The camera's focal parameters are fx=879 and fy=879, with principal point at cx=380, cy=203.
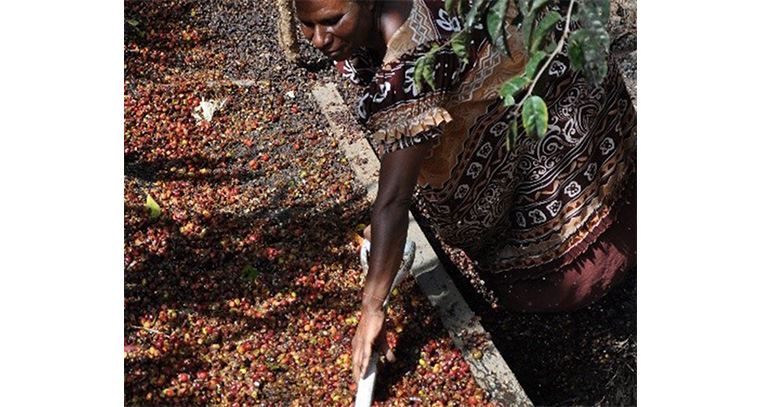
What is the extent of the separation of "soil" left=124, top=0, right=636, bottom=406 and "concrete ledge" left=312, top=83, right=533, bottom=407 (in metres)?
0.04

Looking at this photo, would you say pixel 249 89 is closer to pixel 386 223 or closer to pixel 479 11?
pixel 386 223

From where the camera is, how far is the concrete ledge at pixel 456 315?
2.82 m

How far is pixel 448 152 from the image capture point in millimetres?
2771

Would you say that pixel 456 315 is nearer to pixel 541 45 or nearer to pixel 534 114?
pixel 541 45

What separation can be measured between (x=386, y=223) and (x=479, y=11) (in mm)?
847

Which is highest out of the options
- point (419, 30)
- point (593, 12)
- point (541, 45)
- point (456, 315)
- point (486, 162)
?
point (593, 12)

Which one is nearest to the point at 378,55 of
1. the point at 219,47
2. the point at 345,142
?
the point at 345,142

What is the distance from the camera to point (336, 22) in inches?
91.4

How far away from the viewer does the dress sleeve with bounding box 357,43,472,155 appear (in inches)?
92.3

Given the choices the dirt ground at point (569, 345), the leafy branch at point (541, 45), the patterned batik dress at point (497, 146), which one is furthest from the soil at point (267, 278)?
the leafy branch at point (541, 45)

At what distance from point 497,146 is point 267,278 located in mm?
1022

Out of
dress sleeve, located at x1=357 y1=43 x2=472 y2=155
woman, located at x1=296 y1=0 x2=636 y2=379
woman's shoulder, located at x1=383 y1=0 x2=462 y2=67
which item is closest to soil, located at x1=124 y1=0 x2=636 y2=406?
woman, located at x1=296 y1=0 x2=636 y2=379

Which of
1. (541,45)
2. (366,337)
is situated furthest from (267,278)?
(541,45)

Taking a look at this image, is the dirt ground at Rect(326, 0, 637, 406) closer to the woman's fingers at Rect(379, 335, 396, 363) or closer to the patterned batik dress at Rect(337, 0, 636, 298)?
the patterned batik dress at Rect(337, 0, 636, 298)
